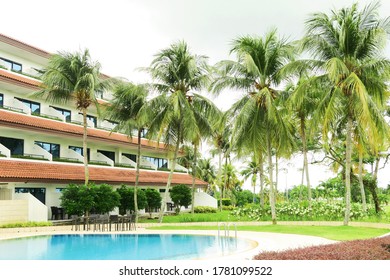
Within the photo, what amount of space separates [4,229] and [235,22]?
1499 cm

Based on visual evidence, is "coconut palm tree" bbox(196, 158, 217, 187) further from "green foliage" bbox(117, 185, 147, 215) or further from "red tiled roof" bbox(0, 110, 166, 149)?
"green foliage" bbox(117, 185, 147, 215)

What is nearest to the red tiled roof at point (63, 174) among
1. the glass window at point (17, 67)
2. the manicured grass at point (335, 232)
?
the glass window at point (17, 67)

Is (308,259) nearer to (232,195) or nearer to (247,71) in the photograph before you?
(247,71)

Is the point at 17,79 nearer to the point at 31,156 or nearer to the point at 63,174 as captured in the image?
the point at 31,156

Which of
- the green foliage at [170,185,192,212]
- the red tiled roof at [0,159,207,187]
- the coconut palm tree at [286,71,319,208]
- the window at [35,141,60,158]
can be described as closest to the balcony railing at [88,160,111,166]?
the red tiled roof at [0,159,207,187]

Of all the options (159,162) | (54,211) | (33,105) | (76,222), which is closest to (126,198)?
(54,211)

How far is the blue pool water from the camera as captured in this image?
15438 mm

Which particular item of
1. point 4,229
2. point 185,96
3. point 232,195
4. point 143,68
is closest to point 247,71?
point 185,96

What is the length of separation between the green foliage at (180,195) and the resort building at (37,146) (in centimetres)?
141

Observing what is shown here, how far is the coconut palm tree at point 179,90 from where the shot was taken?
87.5 feet

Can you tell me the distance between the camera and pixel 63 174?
2800cm

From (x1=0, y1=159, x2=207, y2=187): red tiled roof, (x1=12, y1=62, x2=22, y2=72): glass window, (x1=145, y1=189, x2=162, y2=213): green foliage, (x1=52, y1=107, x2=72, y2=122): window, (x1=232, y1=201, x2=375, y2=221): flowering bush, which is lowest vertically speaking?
(x1=232, y1=201, x2=375, y2=221): flowering bush

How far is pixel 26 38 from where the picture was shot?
31.4 m

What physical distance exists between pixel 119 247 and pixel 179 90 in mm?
11757
